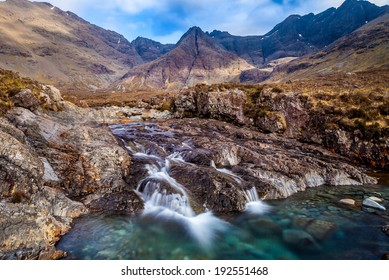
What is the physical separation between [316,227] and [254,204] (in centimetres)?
391

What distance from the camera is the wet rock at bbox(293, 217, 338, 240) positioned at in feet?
41.0

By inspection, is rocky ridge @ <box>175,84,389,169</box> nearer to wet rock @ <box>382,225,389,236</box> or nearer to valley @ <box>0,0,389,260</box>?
valley @ <box>0,0,389,260</box>

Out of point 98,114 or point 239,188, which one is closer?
point 239,188

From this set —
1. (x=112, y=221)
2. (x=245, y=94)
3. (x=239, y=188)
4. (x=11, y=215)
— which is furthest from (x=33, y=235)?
(x=245, y=94)

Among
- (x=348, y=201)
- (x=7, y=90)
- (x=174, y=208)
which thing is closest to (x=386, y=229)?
(x=348, y=201)

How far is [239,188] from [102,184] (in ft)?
29.9

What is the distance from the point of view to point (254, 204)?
52.3 ft

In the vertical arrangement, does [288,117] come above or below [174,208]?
above

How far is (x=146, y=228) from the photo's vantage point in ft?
42.1

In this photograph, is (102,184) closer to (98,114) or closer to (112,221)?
(112,221)

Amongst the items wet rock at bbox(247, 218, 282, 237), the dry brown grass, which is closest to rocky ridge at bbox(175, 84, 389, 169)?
the dry brown grass

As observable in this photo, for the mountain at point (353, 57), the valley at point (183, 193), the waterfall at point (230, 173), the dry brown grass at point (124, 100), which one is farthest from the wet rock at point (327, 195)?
the mountain at point (353, 57)

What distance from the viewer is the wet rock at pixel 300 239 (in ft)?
37.5

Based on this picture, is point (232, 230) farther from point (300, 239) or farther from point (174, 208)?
point (174, 208)
